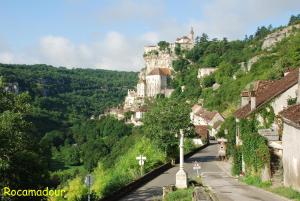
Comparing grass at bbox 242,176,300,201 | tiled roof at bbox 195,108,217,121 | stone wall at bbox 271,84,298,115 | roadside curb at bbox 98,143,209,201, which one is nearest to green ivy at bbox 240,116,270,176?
grass at bbox 242,176,300,201

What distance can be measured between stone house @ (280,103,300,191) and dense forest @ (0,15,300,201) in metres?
7.31

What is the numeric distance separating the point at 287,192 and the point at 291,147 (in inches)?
94.7

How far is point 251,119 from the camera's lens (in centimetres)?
3219

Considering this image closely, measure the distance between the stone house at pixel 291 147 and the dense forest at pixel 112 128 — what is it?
7307mm

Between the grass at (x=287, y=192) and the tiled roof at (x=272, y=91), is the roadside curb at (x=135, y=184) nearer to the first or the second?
A: the tiled roof at (x=272, y=91)

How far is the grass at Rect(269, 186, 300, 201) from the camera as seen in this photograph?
22297mm

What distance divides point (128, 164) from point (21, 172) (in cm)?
1948

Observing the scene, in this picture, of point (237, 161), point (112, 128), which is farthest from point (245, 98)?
point (112, 128)

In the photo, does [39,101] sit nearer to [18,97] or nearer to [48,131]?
[48,131]

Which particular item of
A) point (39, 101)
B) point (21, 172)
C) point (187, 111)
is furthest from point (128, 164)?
point (39, 101)

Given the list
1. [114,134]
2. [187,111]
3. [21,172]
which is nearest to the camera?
[21,172]

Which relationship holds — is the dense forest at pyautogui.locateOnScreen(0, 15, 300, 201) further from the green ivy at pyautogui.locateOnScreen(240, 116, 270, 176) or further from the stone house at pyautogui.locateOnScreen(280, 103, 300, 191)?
the stone house at pyautogui.locateOnScreen(280, 103, 300, 191)

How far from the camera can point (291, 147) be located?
24.4 metres

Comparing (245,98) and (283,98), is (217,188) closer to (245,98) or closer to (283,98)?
(283,98)
